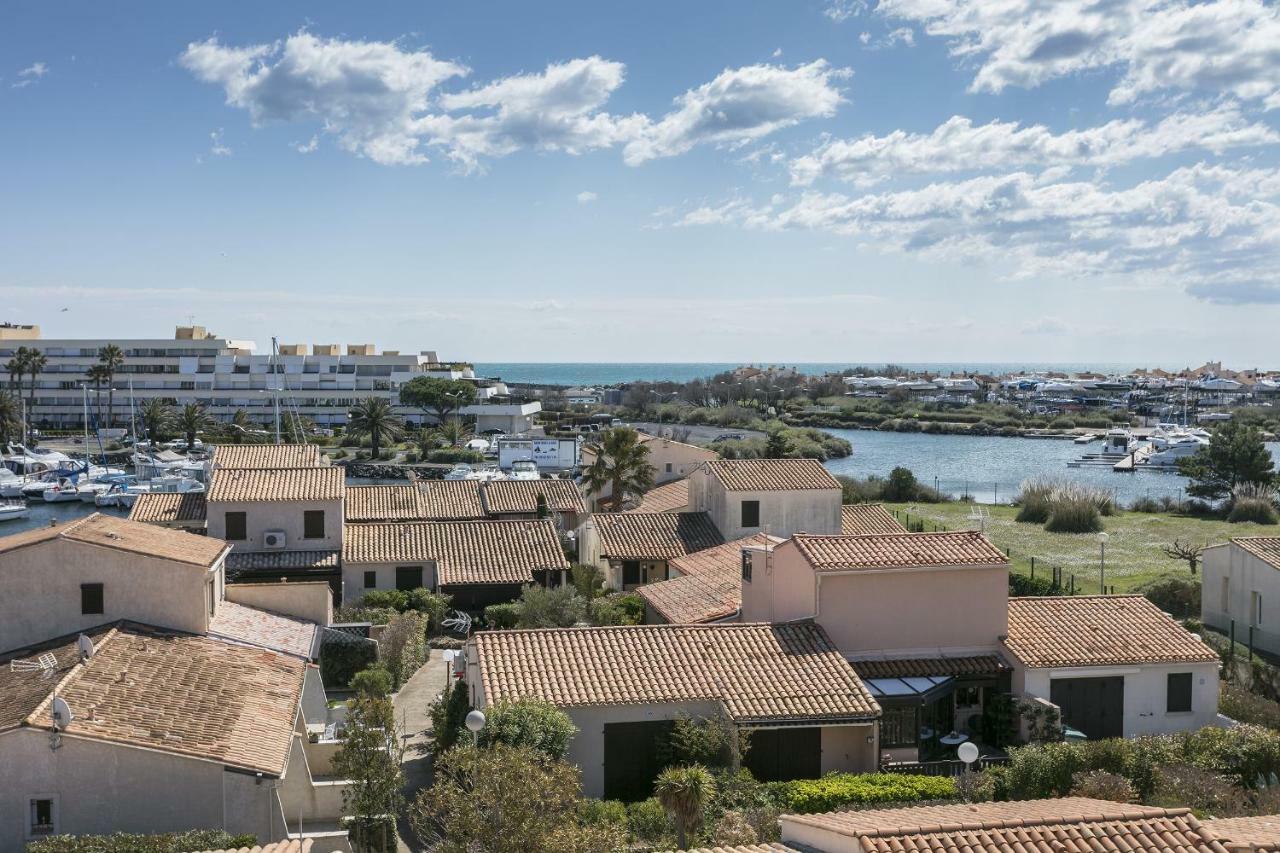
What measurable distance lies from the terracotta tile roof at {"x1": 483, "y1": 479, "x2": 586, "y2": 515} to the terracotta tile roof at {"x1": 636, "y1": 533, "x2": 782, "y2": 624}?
12578 mm

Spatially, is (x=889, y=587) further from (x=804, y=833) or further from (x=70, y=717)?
(x=70, y=717)

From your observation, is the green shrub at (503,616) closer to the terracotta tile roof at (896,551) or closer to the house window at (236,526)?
the house window at (236,526)

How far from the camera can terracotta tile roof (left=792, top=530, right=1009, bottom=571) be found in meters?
23.4

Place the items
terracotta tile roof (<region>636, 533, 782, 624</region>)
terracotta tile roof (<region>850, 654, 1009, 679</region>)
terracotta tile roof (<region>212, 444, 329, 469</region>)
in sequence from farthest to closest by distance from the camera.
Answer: terracotta tile roof (<region>212, 444, 329, 469</region>) → terracotta tile roof (<region>636, 533, 782, 624</region>) → terracotta tile roof (<region>850, 654, 1009, 679</region>)

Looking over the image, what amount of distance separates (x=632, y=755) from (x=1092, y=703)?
31.1 feet

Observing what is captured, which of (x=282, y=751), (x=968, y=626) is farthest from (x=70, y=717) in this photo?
(x=968, y=626)

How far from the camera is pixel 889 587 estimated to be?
23.4m

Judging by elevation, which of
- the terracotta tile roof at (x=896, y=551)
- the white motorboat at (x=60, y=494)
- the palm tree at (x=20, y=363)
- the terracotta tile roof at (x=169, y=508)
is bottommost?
the white motorboat at (x=60, y=494)

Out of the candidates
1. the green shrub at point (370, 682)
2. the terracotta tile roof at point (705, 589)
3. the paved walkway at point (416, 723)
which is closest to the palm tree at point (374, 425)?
the terracotta tile roof at point (705, 589)

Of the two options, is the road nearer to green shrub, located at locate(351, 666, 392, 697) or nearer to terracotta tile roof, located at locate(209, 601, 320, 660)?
terracotta tile roof, located at locate(209, 601, 320, 660)

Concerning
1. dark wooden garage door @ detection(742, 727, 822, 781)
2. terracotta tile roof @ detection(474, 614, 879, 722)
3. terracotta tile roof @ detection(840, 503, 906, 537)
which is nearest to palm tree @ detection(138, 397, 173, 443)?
terracotta tile roof @ detection(840, 503, 906, 537)

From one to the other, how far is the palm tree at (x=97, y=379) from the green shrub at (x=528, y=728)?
331ft

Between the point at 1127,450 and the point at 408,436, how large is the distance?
2609 inches

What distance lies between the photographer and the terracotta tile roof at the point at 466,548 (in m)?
36.0
